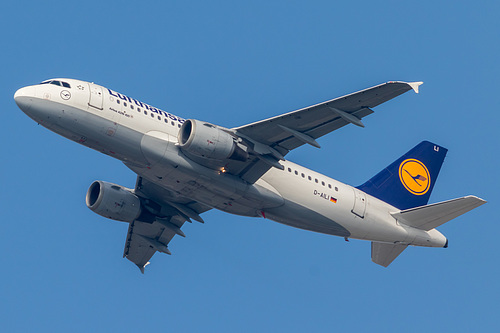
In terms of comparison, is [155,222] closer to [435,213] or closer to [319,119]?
[319,119]

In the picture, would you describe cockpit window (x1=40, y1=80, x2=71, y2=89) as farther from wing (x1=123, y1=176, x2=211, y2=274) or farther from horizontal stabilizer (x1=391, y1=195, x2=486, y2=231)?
horizontal stabilizer (x1=391, y1=195, x2=486, y2=231)

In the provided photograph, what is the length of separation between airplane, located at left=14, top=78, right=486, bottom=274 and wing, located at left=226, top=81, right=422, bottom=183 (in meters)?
0.05

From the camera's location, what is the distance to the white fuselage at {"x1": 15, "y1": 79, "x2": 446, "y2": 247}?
117 feet

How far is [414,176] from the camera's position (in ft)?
147

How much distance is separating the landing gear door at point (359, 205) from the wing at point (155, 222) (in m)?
8.90

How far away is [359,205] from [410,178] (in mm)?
5343

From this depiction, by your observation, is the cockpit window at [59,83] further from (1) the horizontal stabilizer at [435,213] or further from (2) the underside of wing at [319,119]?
(1) the horizontal stabilizer at [435,213]

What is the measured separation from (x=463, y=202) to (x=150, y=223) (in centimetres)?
1825

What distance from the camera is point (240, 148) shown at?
36719mm

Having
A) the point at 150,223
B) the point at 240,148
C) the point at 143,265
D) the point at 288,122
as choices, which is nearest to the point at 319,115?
the point at 288,122

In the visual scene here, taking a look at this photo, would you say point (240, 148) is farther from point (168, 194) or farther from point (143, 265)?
point (143, 265)

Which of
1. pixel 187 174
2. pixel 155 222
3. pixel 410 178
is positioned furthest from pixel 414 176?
pixel 155 222

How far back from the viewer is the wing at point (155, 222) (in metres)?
43.6

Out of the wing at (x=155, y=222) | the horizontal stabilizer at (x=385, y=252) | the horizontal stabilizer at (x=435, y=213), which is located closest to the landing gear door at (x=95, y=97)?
the wing at (x=155, y=222)
